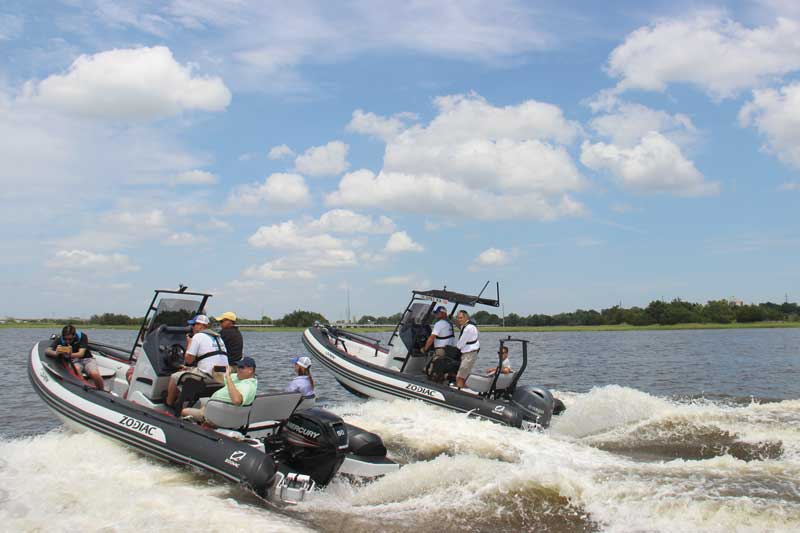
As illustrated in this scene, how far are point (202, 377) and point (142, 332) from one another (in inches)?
76.7

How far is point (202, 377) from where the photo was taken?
7.55 metres

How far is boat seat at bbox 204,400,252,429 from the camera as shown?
22.3 ft

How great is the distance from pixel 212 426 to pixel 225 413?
0.91ft

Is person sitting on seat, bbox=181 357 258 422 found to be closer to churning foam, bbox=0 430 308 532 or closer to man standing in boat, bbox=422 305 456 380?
churning foam, bbox=0 430 308 532

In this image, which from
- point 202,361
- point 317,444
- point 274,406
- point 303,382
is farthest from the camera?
point 303,382

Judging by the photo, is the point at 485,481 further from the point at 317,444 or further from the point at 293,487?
the point at 293,487

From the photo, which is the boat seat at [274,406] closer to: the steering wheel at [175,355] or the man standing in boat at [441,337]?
the steering wheel at [175,355]

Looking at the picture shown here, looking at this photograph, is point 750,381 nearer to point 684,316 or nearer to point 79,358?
point 79,358

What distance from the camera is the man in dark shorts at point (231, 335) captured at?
8867mm

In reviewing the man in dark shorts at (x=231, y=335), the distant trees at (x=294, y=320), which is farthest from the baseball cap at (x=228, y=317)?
the distant trees at (x=294, y=320)

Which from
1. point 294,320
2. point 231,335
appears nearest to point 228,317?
point 231,335

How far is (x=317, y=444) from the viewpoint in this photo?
20.8ft

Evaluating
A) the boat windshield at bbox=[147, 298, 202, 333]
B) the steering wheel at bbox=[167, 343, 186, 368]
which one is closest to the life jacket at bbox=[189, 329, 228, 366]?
the steering wheel at bbox=[167, 343, 186, 368]

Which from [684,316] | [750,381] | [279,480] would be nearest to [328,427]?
[279,480]
